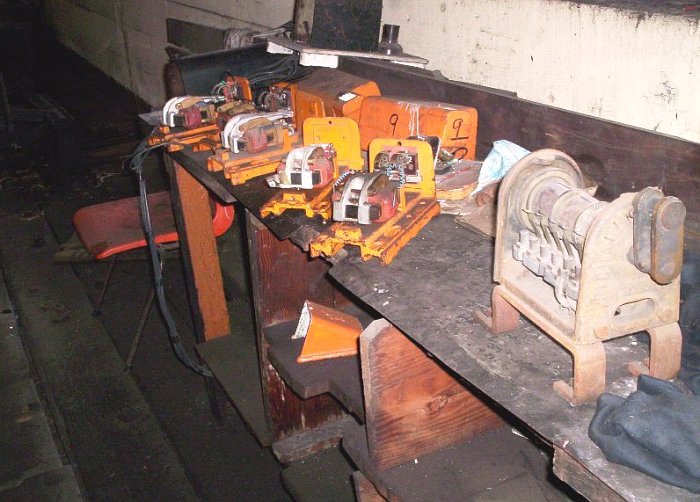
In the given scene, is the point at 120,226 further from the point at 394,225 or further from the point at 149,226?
the point at 394,225

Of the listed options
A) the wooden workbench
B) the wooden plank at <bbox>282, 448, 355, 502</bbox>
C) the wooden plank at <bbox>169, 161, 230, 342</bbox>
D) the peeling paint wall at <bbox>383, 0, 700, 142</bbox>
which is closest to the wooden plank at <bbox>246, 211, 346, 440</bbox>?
the wooden workbench

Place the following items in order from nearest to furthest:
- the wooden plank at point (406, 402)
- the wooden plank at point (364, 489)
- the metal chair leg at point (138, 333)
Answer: the wooden plank at point (406, 402), the wooden plank at point (364, 489), the metal chair leg at point (138, 333)

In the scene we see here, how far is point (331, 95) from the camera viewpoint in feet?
6.56

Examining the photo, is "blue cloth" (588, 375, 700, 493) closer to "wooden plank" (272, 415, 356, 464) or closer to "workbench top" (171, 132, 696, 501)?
"workbench top" (171, 132, 696, 501)

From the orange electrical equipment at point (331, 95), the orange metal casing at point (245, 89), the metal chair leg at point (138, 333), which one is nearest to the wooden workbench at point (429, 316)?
A: the orange electrical equipment at point (331, 95)

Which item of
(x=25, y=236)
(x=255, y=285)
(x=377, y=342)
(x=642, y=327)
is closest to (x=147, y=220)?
(x=255, y=285)

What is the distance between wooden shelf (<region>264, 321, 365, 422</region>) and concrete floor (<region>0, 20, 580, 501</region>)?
340mm

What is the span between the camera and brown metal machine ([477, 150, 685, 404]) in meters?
0.81

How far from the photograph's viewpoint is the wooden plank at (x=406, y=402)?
3.77ft

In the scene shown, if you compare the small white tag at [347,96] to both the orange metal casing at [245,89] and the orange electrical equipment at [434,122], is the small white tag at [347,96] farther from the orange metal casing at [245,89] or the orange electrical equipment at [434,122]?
the orange metal casing at [245,89]

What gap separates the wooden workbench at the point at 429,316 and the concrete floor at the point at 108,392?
0.33m

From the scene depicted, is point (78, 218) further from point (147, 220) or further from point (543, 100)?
point (543, 100)

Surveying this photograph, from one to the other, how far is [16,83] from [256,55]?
5.32 meters

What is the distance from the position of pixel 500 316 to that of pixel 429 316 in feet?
0.41
